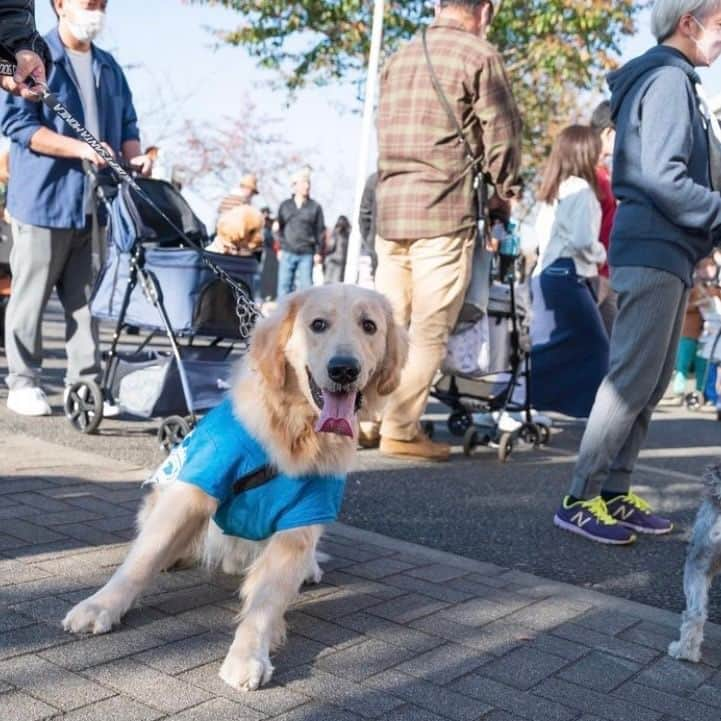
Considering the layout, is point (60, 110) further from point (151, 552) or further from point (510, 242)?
point (510, 242)

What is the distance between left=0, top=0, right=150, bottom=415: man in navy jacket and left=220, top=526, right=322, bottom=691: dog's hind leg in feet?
11.1

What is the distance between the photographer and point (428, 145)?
5516 millimetres

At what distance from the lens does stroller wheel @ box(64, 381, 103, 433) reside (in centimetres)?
548

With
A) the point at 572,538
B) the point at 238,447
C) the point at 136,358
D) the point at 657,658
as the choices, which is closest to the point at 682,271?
the point at 572,538

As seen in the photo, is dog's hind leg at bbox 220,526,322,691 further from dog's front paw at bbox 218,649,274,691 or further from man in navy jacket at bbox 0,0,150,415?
man in navy jacket at bbox 0,0,150,415

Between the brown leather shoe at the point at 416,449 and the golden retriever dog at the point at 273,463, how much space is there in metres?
2.45

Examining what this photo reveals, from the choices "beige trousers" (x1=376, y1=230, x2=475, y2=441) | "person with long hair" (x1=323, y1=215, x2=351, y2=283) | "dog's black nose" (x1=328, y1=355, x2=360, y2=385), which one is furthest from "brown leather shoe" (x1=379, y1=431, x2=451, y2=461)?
"person with long hair" (x1=323, y1=215, x2=351, y2=283)

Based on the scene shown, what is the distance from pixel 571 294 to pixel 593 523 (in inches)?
106

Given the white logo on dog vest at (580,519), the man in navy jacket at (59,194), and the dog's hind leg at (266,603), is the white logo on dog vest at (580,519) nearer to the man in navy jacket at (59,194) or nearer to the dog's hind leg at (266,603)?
the dog's hind leg at (266,603)

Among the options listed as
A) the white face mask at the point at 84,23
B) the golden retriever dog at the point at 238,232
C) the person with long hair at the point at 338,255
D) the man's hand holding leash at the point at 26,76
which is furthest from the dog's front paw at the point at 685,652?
the person with long hair at the point at 338,255

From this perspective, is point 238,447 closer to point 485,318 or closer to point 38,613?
point 38,613

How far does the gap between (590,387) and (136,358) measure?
315cm

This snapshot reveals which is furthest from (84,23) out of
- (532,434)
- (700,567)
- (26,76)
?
(700,567)

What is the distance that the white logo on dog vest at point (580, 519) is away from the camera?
416 cm
